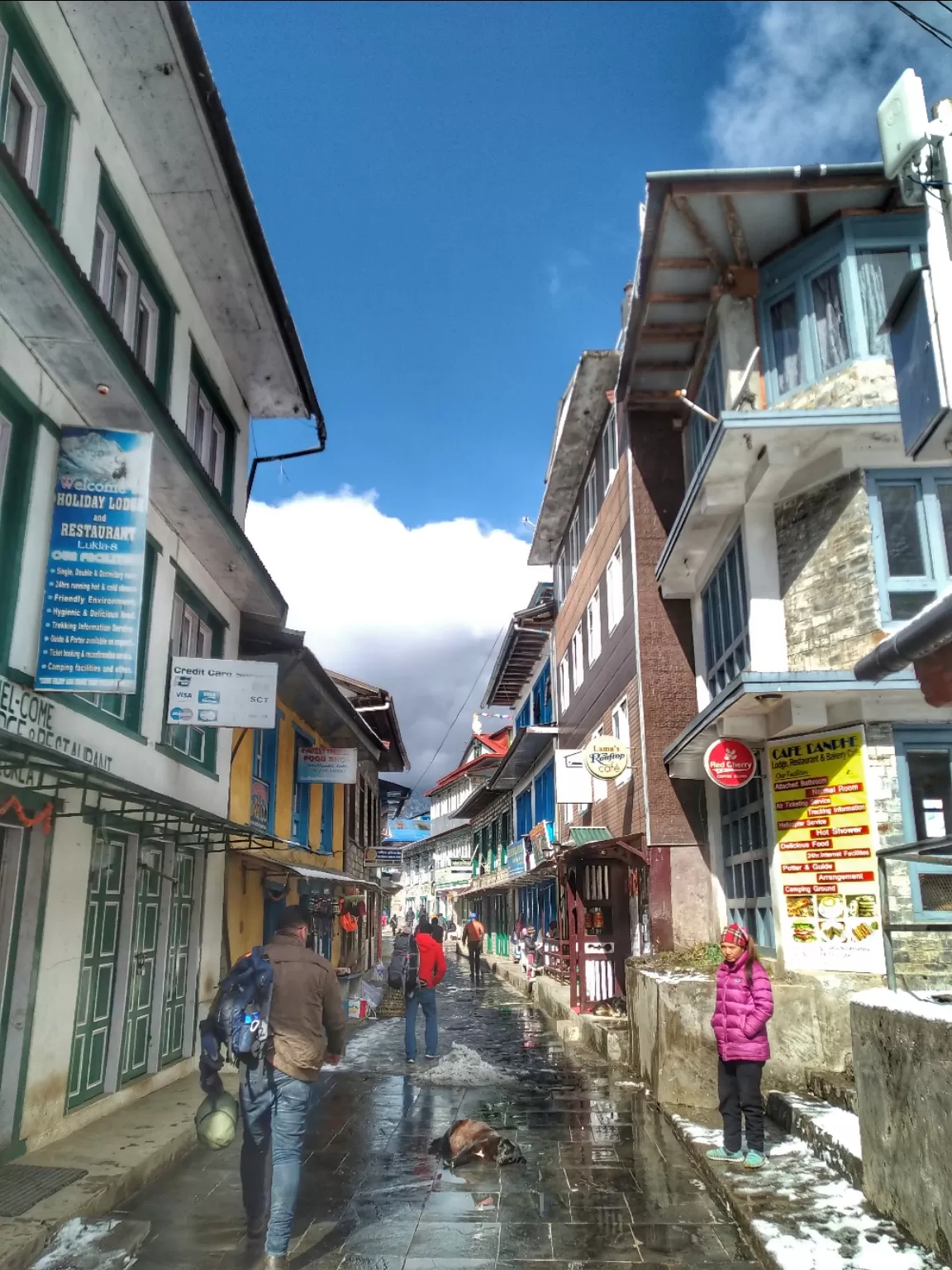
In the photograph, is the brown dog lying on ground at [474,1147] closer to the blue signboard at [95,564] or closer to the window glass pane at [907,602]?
the blue signboard at [95,564]

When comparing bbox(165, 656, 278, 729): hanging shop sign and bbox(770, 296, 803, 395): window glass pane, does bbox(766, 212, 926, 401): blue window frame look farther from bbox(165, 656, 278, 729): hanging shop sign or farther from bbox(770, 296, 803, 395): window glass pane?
bbox(165, 656, 278, 729): hanging shop sign

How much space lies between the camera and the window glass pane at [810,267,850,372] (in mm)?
9984

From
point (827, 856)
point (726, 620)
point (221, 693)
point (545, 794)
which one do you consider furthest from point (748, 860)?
point (545, 794)

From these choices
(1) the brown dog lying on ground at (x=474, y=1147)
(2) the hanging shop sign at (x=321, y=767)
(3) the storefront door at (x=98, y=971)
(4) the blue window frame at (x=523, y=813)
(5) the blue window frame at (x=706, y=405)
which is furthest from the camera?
(4) the blue window frame at (x=523, y=813)

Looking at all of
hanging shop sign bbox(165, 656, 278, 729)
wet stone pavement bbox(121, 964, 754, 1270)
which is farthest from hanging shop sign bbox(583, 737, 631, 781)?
hanging shop sign bbox(165, 656, 278, 729)

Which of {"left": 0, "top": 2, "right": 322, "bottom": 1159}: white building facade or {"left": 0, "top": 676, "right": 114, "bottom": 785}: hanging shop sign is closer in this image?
{"left": 0, "top": 676, "right": 114, "bottom": 785}: hanging shop sign

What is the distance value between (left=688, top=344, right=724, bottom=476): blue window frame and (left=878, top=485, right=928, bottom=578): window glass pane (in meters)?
2.35

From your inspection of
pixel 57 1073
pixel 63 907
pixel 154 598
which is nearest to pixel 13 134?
pixel 154 598

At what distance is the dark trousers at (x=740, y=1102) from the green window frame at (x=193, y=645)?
5.99m

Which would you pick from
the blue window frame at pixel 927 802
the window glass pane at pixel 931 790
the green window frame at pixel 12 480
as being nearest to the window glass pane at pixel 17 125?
the green window frame at pixel 12 480

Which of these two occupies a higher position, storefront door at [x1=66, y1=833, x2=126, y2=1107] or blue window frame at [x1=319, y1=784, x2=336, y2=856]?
blue window frame at [x1=319, y1=784, x2=336, y2=856]

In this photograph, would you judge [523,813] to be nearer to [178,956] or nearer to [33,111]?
[178,956]

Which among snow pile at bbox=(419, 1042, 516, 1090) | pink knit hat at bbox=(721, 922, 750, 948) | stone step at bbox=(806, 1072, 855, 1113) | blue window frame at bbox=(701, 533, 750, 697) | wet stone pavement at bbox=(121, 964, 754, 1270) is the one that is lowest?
wet stone pavement at bbox=(121, 964, 754, 1270)

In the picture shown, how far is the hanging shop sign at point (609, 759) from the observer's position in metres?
13.7
